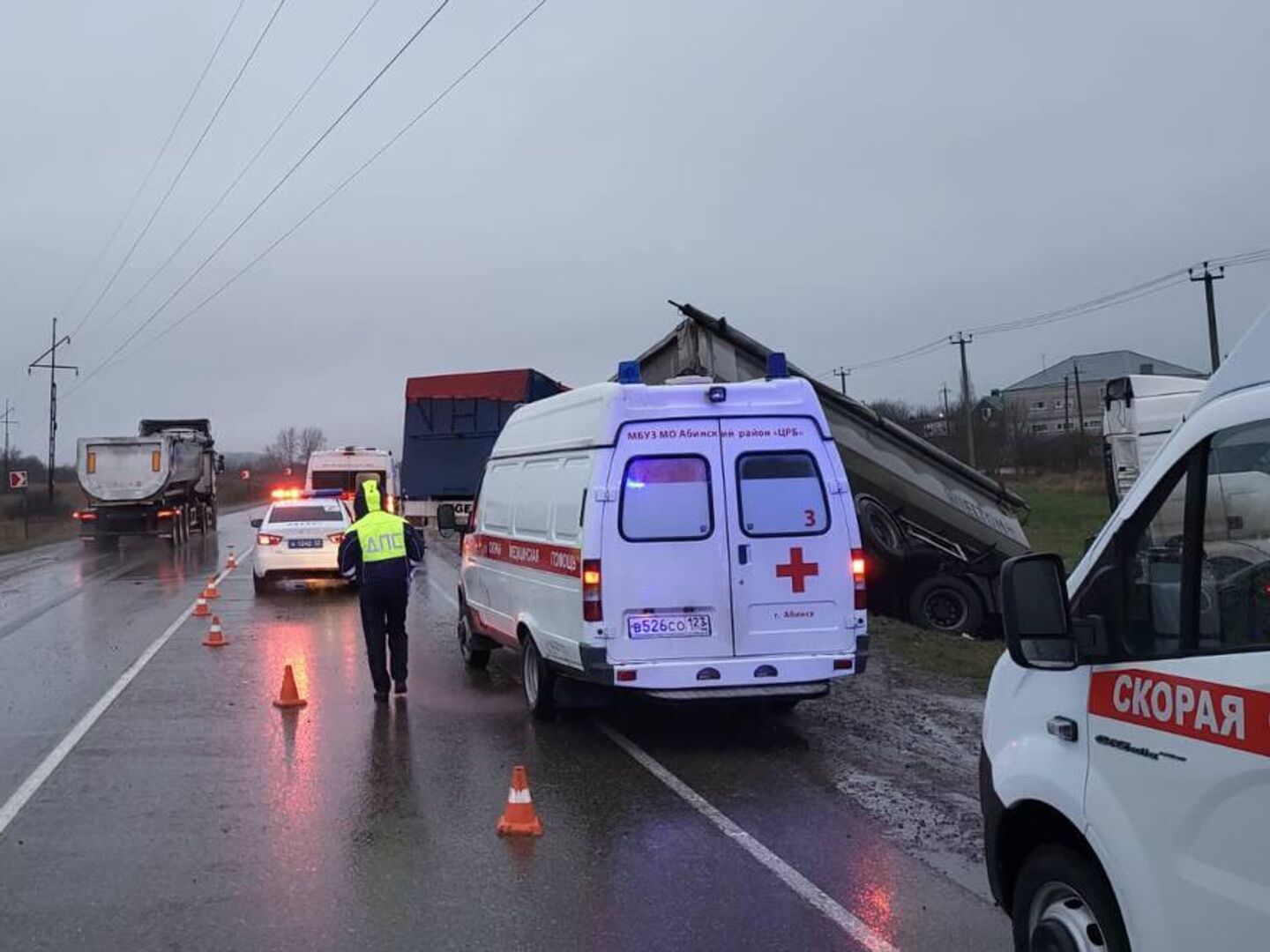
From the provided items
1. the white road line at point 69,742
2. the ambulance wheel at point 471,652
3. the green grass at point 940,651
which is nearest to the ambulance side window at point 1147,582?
the white road line at point 69,742

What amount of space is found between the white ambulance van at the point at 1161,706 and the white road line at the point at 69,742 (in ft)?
17.7

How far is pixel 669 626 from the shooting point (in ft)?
25.1

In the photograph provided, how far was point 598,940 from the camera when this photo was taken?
4609 mm

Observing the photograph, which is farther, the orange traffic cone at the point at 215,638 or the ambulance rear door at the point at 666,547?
the orange traffic cone at the point at 215,638

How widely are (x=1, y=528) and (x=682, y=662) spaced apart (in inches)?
1865

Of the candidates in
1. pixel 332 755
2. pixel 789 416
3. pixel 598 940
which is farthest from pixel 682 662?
pixel 598 940

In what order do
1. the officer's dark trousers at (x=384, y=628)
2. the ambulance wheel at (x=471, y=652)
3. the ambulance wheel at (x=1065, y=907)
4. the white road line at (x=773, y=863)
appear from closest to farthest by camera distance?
the ambulance wheel at (x=1065, y=907) < the white road line at (x=773, y=863) < the officer's dark trousers at (x=384, y=628) < the ambulance wheel at (x=471, y=652)

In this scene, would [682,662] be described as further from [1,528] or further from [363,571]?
[1,528]

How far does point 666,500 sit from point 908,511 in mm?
7628

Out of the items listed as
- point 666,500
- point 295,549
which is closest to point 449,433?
point 295,549

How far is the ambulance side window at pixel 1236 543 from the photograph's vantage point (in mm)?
2707

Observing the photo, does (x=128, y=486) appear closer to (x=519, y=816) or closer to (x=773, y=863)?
(x=519, y=816)

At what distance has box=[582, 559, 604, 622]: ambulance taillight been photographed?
7543 mm

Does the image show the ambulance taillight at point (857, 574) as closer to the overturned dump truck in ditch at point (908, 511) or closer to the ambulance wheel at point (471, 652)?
the ambulance wheel at point (471, 652)
